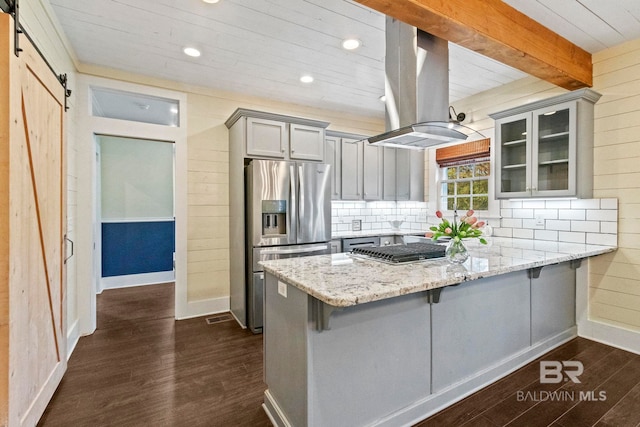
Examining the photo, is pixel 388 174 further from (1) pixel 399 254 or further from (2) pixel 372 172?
(1) pixel 399 254

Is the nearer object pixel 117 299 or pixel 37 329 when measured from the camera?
pixel 37 329

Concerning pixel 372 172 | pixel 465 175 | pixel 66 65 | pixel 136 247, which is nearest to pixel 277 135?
pixel 372 172

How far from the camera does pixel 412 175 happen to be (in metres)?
4.64

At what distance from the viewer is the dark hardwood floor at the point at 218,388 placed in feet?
6.18

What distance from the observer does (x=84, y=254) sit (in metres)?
3.13

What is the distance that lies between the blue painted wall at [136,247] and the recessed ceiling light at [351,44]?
4324mm

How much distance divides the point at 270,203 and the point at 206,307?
156 centimetres

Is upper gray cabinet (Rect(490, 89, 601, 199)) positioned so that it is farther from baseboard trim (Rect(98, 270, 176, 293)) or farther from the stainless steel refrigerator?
baseboard trim (Rect(98, 270, 176, 293))

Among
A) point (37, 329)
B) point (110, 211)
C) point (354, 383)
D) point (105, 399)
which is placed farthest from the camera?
point (110, 211)

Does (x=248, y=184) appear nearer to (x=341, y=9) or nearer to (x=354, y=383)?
(x=341, y=9)

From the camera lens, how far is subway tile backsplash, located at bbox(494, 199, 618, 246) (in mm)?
2857

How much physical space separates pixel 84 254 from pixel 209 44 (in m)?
2.42

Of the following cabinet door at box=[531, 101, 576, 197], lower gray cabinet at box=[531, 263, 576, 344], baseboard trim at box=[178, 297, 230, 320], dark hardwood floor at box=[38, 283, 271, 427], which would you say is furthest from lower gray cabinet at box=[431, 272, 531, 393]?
baseboard trim at box=[178, 297, 230, 320]

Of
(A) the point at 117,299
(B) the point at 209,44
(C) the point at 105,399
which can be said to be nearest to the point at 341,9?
(B) the point at 209,44
